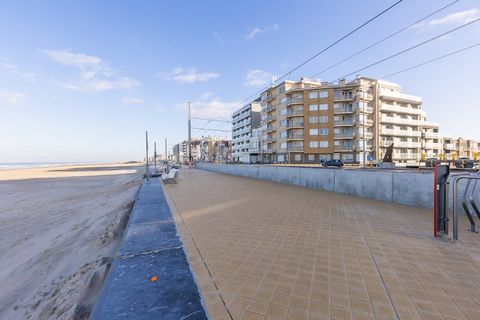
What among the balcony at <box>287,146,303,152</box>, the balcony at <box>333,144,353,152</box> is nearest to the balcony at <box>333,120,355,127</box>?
the balcony at <box>333,144,353,152</box>

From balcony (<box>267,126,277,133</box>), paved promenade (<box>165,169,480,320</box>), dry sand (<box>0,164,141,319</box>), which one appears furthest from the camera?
balcony (<box>267,126,277,133</box>)

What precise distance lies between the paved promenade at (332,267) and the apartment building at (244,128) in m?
58.2

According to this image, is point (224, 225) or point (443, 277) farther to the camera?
point (224, 225)

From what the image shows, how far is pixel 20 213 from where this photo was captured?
1060 centimetres

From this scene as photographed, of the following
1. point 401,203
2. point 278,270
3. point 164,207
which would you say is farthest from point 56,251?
point 401,203

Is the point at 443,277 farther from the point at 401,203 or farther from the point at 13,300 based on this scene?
the point at 13,300

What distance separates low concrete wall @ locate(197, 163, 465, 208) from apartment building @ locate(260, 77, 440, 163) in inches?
1386

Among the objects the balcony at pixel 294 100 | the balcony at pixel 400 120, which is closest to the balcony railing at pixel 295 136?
the balcony at pixel 294 100

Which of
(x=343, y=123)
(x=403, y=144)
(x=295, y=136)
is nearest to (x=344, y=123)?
(x=343, y=123)

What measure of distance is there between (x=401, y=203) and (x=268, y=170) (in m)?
8.74

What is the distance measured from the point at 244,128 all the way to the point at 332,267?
2841 inches

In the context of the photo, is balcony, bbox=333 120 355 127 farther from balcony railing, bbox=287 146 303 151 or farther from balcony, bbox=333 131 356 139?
balcony railing, bbox=287 146 303 151

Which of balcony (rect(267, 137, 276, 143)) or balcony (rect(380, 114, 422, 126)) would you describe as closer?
balcony (rect(380, 114, 422, 126))

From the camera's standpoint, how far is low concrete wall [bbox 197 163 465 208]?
21.3ft
